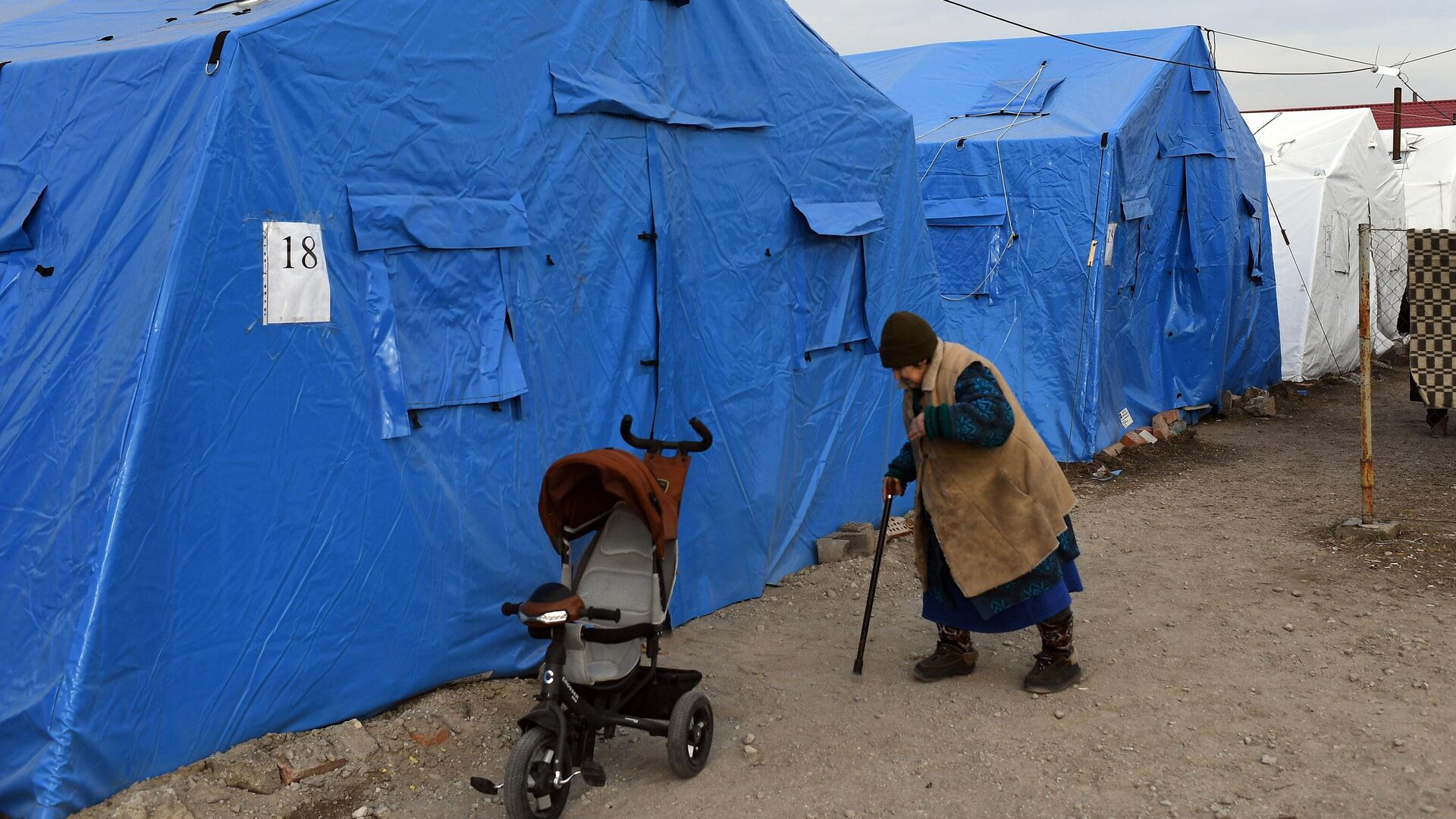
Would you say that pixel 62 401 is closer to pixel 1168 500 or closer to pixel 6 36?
pixel 6 36

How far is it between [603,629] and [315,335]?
1.59m

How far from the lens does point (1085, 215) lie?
1047cm

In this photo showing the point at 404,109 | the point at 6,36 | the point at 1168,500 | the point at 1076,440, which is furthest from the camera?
the point at 1076,440

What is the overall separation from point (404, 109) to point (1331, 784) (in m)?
4.40

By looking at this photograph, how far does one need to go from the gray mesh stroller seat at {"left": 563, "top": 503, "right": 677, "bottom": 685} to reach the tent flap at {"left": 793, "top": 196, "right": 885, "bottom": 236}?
117 inches

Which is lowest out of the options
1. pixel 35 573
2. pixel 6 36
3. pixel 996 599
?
pixel 996 599

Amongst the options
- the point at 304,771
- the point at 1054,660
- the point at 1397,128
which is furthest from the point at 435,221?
the point at 1397,128

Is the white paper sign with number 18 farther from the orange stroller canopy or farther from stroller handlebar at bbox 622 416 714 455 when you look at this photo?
stroller handlebar at bbox 622 416 714 455

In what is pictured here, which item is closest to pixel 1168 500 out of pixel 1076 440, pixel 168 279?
pixel 1076 440

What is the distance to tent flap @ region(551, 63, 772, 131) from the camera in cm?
559

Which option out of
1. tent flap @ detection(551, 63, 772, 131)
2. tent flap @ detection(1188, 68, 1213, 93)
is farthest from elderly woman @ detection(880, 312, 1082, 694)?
tent flap @ detection(1188, 68, 1213, 93)

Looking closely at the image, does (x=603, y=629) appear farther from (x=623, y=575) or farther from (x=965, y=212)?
(x=965, y=212)

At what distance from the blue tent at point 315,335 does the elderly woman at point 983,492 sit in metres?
1.60

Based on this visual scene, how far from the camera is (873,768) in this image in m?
4.61
